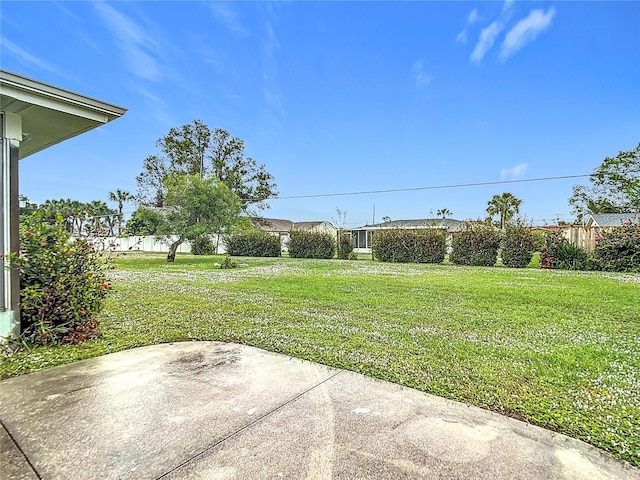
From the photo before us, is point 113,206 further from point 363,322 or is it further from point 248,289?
point 363,322

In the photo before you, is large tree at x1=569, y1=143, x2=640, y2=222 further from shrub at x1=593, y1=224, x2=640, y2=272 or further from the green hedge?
the green hedge

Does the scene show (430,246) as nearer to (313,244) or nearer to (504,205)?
(313,244)

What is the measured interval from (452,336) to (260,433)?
8.94 feet

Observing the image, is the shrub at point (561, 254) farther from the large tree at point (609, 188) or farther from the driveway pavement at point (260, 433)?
the large tree at point (609, 188)

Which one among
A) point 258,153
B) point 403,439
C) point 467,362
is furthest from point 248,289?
point 258,153

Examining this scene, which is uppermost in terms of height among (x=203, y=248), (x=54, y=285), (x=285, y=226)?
(x=285, y=226)

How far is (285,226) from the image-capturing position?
47.3 metres

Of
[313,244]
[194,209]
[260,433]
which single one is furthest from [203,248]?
[260,433]

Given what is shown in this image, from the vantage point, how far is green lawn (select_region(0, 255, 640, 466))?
233cm

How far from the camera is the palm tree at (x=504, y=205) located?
33344 millimetres

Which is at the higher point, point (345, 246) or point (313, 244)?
point (313, 244)

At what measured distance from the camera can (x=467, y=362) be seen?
9.94 ft

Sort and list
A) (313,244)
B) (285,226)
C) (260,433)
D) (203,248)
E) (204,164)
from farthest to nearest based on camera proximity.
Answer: (285,226) → (204,164) → (203,248) → (313,244) → (260,433)

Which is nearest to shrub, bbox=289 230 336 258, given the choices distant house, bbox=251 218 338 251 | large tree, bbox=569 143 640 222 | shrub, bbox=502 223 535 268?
distant house, bbox=251 218 338 251
